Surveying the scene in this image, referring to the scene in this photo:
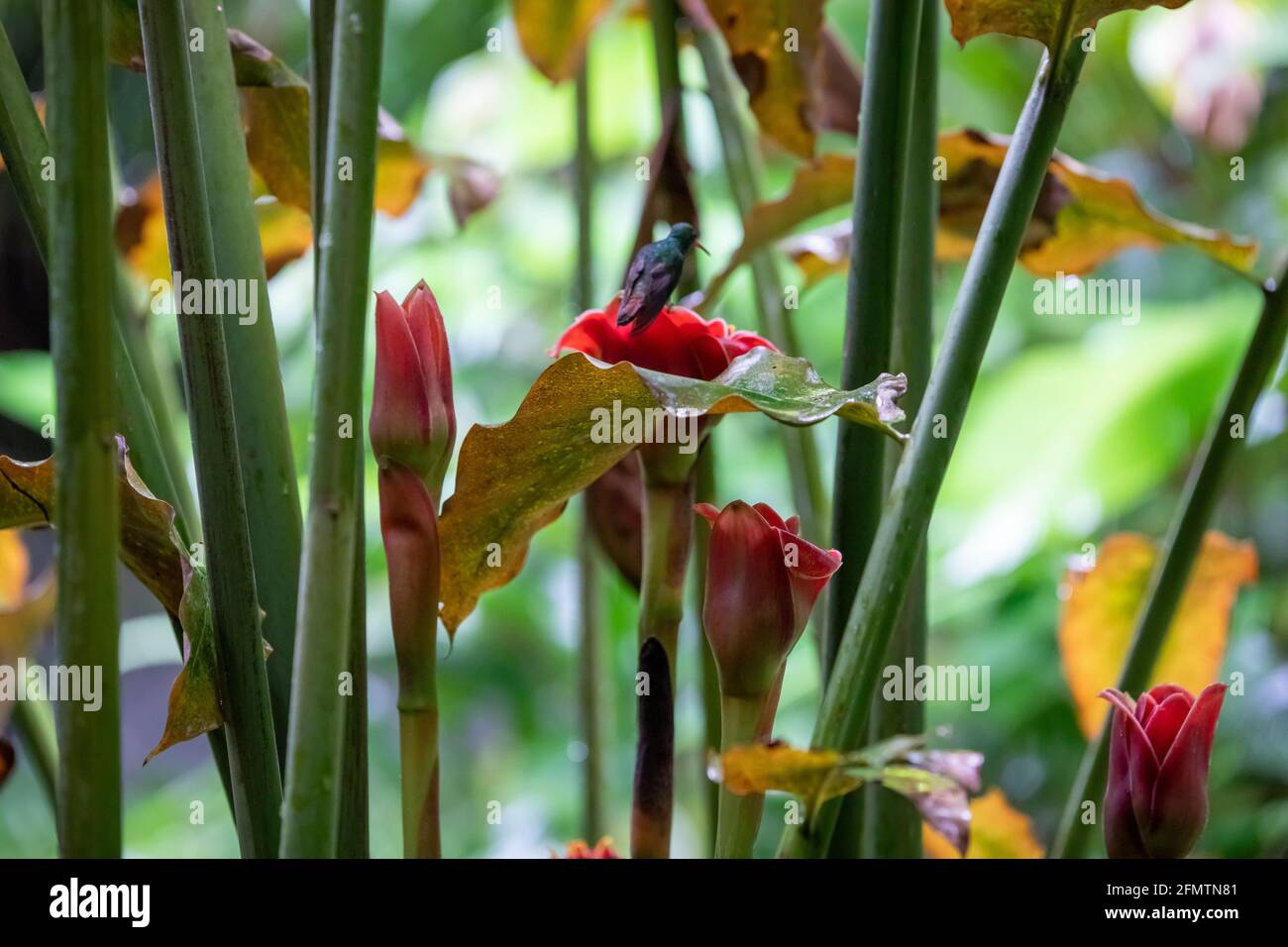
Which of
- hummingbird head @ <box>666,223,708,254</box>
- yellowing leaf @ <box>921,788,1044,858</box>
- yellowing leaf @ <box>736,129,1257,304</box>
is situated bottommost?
yellowing leaf @ <box>921,788,1044,858</box>

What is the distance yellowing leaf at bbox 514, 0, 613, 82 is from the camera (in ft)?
1.75

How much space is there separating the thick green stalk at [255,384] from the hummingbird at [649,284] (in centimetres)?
8

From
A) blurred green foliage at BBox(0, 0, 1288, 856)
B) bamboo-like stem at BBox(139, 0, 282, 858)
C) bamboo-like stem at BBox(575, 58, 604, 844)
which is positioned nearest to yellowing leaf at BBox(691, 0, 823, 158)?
bamboo-like stem at BBox(575, 58, 604, 844)

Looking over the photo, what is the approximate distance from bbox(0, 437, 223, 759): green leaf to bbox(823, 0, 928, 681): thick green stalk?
122 millimetres

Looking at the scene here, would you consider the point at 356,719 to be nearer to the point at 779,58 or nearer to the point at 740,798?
the point at 740,798

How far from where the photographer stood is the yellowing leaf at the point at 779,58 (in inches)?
15.4

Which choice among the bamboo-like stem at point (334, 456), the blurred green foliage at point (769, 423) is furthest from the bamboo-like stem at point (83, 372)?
the blurred green foliage at point (769, 423)

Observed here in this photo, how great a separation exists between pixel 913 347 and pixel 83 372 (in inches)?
8.0

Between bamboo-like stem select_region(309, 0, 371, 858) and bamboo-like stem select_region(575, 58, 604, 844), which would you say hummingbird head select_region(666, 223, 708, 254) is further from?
bamboo-like stem select_region(575, 58, 604, 844)

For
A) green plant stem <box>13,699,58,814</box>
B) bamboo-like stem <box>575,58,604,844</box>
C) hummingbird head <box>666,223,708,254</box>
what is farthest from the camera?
bamboo-like stem <box>575,58,604,844</box>

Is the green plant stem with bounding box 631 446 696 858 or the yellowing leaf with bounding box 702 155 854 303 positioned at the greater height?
the yellowing leaf with bounding box 702 155 854 303

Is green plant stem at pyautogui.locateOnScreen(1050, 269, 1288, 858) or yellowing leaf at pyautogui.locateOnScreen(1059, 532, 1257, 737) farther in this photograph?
yellowing leaf at pyautogui.locateOnScreen(1059, 532, 1257, 737)
